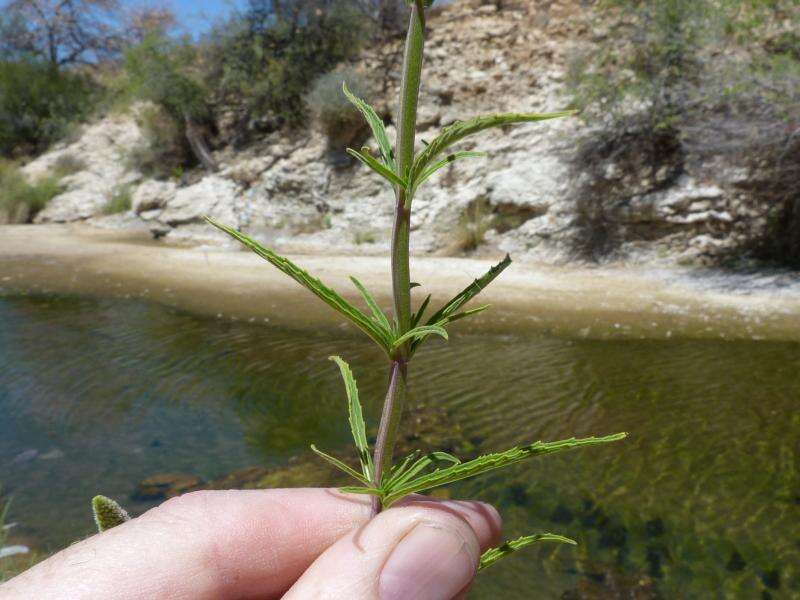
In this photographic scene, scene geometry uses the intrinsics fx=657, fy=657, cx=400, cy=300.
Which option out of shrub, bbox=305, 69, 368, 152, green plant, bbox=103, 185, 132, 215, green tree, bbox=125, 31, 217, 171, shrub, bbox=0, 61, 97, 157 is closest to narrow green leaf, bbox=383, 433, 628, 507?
shrub, bbox=305, 69, 368, 152

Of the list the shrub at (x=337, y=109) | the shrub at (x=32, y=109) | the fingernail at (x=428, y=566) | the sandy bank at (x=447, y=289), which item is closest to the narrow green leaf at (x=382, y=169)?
the fingernail at (x=428, y=566)

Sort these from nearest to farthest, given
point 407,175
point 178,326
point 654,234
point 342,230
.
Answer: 1. point 407,175
2. point 178,326
3. point 654,234
4. point 342,230

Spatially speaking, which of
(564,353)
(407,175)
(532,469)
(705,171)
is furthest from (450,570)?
(705,171)

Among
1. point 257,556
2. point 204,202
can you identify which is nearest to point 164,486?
point 257,556

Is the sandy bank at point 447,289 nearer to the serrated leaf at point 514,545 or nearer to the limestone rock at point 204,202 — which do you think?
the limestone rock at point 204,202

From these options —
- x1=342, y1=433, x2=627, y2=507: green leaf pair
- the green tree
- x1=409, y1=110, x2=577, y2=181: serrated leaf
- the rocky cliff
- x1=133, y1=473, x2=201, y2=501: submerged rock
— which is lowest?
x1=133, y1=473, x2=201, y2=501: submerged rock

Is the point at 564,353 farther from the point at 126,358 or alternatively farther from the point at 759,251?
the point at 759,251

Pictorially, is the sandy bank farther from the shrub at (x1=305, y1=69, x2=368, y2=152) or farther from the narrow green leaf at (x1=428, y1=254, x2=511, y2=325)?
the narrow green leaf at (x1=428, y1=254, x2=511, y2=325)
